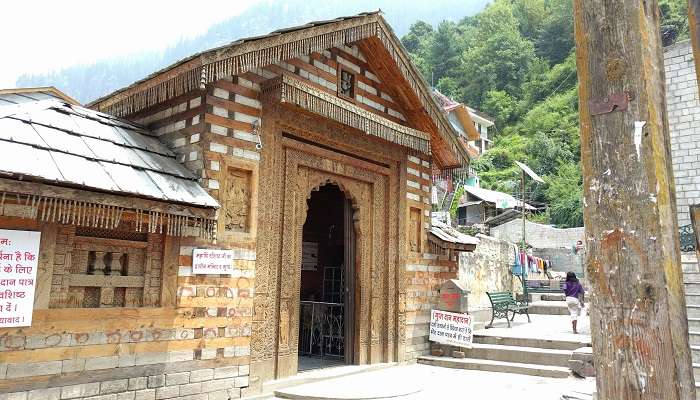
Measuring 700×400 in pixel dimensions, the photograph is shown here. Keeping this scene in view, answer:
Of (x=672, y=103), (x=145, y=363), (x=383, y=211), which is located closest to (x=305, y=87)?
(x=383, y=211)

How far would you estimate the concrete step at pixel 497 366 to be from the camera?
829 cm

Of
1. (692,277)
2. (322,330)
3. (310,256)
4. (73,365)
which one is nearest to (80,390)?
(73,365)

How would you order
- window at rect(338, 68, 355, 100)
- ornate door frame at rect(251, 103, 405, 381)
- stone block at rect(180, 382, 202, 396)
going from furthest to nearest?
window at rect(338, 68, 355, 100) → ornate door frame at rect(251, 103, 405, 381) → stone block at rect(180, 382, 202, 396)

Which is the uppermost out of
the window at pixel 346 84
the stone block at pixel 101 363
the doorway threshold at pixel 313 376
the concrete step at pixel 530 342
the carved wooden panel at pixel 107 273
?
the window at pixel 346 84

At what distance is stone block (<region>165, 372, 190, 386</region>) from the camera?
5648mm

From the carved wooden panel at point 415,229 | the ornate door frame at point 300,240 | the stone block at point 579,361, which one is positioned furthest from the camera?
the carved wooden panel at point 415,229

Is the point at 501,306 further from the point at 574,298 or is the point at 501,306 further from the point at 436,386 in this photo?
the point at 436,386

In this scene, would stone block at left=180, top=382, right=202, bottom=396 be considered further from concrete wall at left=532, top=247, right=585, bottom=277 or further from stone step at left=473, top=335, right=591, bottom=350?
concrete wall at left=532, top=247, right=585, bottom=277

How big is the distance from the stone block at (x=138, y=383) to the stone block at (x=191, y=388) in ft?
1.44

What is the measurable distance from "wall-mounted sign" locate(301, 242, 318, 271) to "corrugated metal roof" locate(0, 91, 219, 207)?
19.1 ft

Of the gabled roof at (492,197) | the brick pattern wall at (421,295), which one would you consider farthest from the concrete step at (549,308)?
the gabled roof at (492,197)

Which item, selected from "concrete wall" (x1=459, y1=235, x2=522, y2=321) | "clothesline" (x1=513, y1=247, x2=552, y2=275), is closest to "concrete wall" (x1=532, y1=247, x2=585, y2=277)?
"clothesline" (x1=513, y1=247, x2=552, y2=275)

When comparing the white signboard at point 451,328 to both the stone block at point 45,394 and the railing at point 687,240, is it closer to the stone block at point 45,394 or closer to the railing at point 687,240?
the stone block at point 45,394

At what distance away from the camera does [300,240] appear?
762cm
